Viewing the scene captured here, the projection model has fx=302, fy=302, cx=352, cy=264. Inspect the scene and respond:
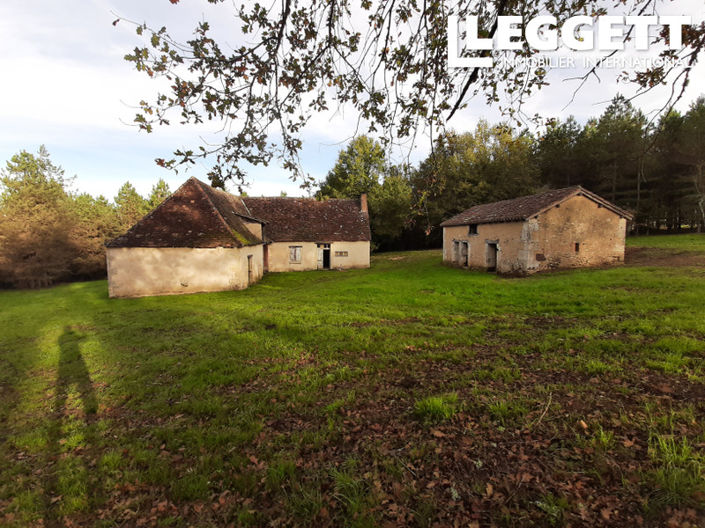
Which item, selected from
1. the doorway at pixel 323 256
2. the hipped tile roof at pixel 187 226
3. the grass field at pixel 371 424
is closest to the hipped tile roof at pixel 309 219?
the doorway at pixel 323 256

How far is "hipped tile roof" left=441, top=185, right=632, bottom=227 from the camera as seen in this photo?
1814 cm

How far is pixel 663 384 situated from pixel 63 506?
7923mm

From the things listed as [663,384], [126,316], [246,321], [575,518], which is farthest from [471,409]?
[126,316]

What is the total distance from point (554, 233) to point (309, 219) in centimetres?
2020

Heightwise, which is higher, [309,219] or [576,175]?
[576,175]

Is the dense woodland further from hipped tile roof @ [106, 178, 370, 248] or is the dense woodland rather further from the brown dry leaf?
the brown dry leaf

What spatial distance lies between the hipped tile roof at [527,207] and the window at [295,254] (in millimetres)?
14114

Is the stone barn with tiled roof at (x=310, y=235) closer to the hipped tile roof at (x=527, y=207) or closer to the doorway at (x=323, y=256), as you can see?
the doorway at (x=323, y=256)

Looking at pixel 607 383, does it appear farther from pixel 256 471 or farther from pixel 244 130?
pixel 244 130

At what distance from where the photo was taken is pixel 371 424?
4.35 m

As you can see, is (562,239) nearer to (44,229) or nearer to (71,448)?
(71,448)

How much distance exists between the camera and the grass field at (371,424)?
298 cm

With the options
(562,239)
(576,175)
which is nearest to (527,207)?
(562,239)

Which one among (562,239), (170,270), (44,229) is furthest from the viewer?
(44,229)
